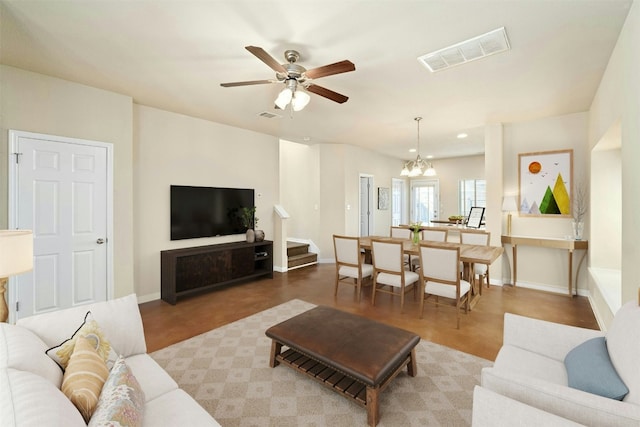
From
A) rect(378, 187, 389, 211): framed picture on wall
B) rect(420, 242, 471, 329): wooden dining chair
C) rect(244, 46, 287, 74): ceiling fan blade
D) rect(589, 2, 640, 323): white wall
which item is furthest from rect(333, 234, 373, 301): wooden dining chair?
rect(378, 187, 389, 211): framed picture on wall

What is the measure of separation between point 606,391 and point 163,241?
4657mm

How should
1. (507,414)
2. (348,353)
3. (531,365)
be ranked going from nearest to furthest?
(507,414) → (531,365) → (348,353)

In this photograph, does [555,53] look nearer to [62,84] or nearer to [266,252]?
[266,252]

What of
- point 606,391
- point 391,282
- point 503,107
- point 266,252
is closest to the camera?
point 606,391

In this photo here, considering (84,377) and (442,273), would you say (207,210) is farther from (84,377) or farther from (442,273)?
(84,377)

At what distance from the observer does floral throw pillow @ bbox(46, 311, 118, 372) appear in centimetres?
131

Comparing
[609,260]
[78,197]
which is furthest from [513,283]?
[78,197]

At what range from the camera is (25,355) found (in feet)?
3.72

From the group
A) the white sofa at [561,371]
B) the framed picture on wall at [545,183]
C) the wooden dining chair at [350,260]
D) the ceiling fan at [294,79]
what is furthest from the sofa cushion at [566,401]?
the framed picture on wall at [545,183]

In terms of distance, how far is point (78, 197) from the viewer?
3363 millimetres

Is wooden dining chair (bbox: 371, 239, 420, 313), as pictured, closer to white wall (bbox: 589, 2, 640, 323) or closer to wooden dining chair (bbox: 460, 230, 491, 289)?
wooden dining chair (bbox: 460, 230, 491, 289)

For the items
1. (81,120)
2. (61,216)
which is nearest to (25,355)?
(61,216)

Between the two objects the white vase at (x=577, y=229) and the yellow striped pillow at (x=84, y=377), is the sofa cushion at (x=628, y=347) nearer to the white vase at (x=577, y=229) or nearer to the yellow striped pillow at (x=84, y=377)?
the yellow striped pillow at (x=84, y=377)

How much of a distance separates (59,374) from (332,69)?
238cm
